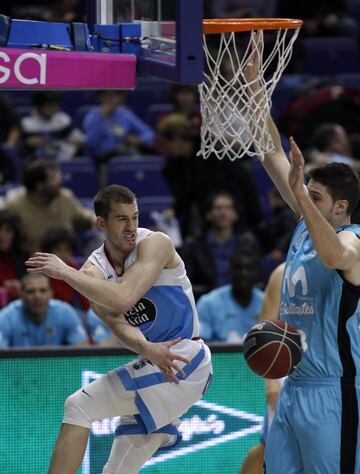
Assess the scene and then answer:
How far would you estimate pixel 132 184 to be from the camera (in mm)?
11172

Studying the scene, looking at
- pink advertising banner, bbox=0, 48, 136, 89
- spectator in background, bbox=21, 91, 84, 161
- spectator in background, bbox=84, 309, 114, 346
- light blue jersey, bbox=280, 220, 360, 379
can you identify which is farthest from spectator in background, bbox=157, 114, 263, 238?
pink advertising banner, bbox=0, 48, 136, 89

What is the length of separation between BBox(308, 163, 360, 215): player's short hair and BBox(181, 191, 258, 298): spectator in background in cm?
402

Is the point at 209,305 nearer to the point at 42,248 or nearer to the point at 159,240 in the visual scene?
the point at 42,248

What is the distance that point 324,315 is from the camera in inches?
216

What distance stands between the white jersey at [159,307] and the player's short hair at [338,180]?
98 centimetres

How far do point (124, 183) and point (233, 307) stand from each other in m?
2.71

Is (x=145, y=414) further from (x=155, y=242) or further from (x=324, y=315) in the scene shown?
(x=324, y=315)

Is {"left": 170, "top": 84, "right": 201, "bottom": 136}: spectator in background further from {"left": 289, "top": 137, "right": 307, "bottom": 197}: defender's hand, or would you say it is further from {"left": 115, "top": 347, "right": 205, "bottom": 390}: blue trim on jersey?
{"left": 289, "top": 137, "right": 307, "bottom": 197}: defender's hand

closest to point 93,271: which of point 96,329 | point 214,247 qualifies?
point 96,329

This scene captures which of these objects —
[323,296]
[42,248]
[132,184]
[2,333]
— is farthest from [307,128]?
[323,296]

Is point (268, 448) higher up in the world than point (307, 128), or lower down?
lower down

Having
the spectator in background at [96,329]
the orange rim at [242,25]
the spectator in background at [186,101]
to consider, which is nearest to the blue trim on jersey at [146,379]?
the orange rim at [242,25]

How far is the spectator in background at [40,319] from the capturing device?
8.40 metres

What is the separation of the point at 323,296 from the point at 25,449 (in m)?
2.52
